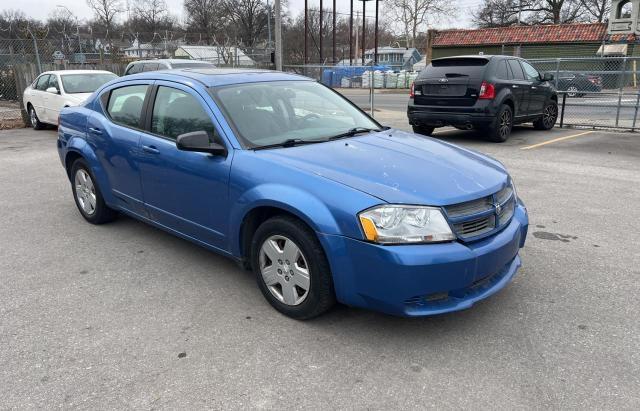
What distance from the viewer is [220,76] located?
4266 millimetres

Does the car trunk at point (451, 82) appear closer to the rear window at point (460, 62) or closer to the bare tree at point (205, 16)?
the rear window at point (460, 62)

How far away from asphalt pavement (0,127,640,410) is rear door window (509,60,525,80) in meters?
6.51

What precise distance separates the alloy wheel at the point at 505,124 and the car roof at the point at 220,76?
22.8 feet

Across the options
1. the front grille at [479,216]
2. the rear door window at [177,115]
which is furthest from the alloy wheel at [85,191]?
the front grille at [479,216]

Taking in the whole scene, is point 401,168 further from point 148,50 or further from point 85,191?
point 148,50

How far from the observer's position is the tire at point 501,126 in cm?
1028

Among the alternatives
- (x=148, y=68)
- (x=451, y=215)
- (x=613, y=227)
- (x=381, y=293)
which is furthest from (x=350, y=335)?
(x=148, y=68)

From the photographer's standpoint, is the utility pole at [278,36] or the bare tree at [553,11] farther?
the bare tree at [553,11]

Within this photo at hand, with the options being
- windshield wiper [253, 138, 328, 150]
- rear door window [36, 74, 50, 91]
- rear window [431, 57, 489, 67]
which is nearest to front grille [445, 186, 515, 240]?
windshield wiper [253, 138, 328, 150]

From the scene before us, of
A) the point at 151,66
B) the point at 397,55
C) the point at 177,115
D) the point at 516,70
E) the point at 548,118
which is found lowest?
the point at 548,118

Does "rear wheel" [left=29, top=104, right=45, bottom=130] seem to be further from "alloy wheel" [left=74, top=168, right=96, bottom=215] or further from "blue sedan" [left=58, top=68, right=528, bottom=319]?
"blue sedan" [left=58, top=68, right=528, bottom=319]

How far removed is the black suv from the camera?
10.1 meters

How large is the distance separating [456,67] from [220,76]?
23.9ft

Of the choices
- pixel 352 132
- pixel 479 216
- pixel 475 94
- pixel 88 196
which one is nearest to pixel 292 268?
pixel 479 216
